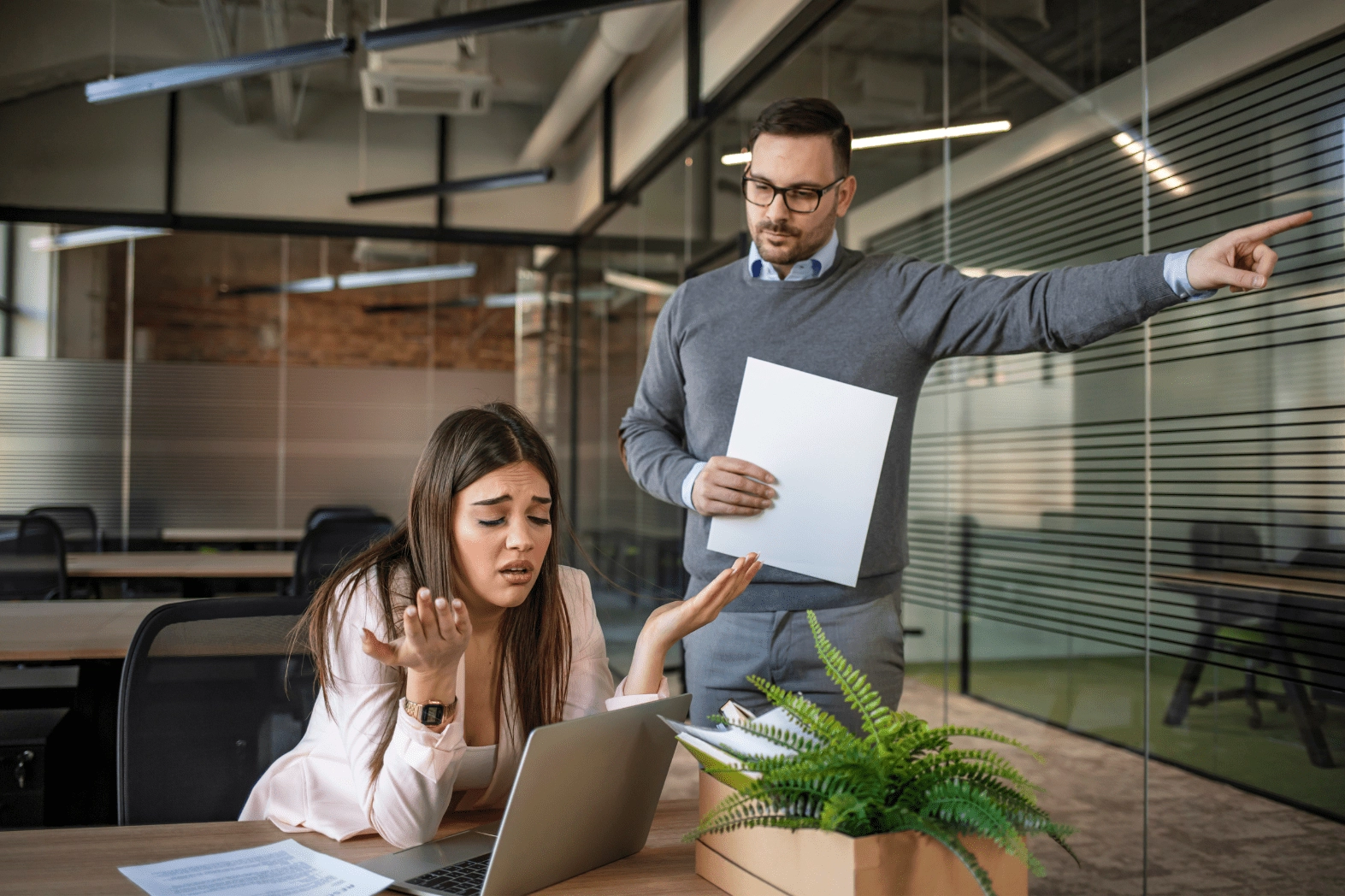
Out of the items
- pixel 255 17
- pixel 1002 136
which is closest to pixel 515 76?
pixel 255 17

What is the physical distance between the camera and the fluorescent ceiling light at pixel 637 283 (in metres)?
5.73

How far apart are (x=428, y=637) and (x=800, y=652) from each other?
2.45ft

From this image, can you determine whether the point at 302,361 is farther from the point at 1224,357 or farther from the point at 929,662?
the point at 1224,357

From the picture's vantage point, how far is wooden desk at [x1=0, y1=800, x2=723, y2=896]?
114 centimetres

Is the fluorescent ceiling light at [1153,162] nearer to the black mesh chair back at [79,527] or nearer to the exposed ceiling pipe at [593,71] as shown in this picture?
the exposed ceiling pipe at [593,71]

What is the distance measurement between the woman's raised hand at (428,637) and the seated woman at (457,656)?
0.05ft

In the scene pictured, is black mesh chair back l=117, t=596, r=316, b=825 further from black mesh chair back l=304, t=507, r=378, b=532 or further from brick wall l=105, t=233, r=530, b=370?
brick wall l=105, t=233, r=530, b=370

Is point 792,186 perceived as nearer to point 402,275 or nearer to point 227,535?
point 227,535

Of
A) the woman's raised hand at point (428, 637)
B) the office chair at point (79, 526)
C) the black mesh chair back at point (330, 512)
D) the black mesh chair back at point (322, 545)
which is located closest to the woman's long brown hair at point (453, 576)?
the woman's raised hand at point (428, 637)

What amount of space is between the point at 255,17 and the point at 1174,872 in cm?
684

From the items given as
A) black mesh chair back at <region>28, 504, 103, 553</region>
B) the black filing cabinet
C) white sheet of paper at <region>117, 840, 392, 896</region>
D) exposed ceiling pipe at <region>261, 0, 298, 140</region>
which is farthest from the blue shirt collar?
black mesh chair back at <region>28, 504, 103, 553</region>

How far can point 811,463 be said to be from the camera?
5.63ft

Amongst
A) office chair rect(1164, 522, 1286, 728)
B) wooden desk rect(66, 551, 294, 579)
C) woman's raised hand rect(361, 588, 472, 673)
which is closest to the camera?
woman's raised hand rect(361, 588, 472, 673)

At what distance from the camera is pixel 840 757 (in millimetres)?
986
